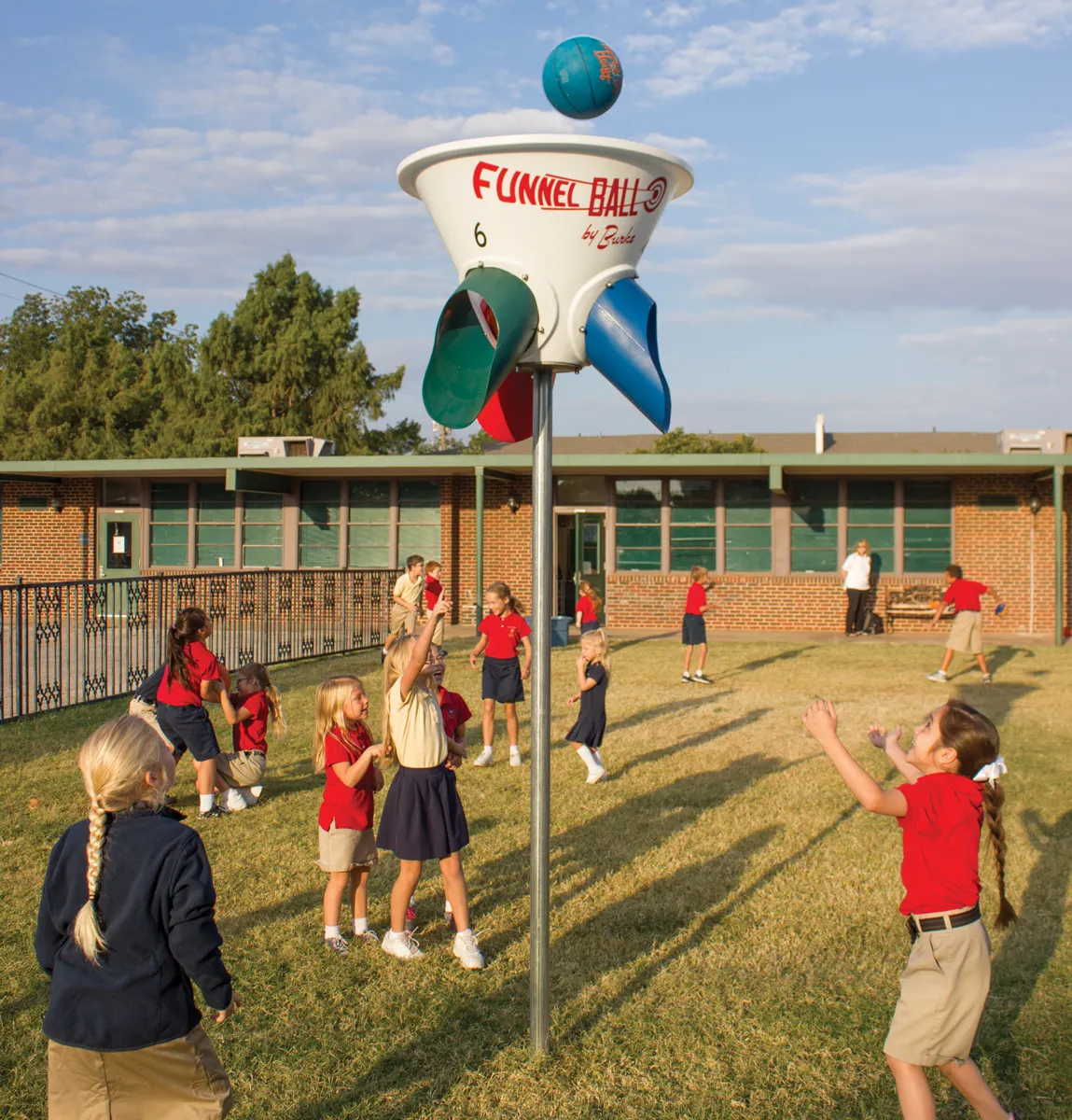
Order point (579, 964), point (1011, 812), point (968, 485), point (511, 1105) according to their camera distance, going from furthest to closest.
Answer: point (968, 485) → point (1011, 812) → point (579, 964) → point (511, 1105)

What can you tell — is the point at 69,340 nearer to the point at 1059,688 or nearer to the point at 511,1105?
the point at 1059,688

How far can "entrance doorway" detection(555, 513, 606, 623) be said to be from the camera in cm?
2222

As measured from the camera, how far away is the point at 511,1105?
12.3ft

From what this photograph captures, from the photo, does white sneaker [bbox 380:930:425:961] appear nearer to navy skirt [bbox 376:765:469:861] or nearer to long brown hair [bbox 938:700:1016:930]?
navy skirt [bbox 376:765:469:861]

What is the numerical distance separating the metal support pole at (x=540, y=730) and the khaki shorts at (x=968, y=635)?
11.0m

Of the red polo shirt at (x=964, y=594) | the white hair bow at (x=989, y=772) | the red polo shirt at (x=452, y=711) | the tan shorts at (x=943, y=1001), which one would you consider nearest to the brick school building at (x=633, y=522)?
the red polo shirt at (x=964, y=594)

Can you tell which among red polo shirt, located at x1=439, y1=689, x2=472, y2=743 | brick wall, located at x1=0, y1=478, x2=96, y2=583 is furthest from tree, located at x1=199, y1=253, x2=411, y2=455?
red polo shirt, located at x1=439, y1=689, x2=472, y2=743

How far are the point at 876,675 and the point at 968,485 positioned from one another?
772 cm

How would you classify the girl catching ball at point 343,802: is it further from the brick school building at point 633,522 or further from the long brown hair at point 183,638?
the brick school building at point 633,522

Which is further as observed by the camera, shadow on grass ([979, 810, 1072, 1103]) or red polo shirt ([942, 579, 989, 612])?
red polo shirt ([942, 579, 989, 612])

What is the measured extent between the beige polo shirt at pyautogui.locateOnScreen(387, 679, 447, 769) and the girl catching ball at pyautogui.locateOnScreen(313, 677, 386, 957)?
173 millimetres

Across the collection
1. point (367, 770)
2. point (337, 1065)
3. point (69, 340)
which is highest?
point (69, 340)

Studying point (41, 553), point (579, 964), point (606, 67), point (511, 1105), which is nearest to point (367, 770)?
point (579, 964)

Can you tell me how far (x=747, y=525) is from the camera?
68.6 feet
